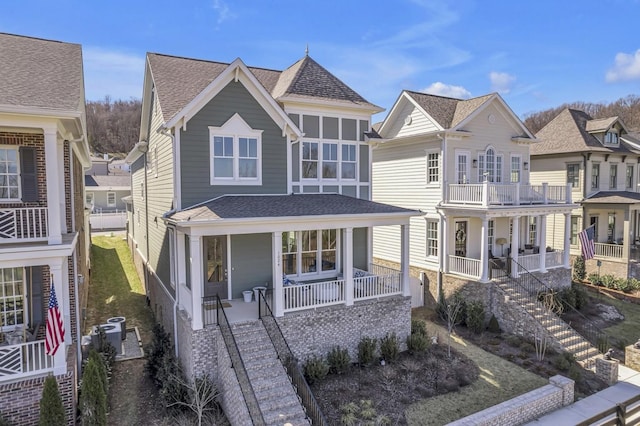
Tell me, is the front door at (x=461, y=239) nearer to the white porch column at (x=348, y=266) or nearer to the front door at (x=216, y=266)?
the white porch column at (x=348, y=266)

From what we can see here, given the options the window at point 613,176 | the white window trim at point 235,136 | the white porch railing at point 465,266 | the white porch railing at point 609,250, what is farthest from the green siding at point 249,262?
the window at point 613,176

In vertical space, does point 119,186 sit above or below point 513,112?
below

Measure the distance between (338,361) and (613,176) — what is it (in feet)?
82.0

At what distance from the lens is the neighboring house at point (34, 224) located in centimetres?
864

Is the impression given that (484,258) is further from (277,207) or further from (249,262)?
(249,262)

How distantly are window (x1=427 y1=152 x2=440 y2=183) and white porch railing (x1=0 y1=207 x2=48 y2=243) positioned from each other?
15758mm

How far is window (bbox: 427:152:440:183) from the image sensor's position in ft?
62.7

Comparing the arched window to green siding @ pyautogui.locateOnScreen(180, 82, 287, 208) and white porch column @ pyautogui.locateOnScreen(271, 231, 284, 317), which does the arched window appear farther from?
white porch column @ pyautogui.locateOnScreen(271, 231, 284, 317)

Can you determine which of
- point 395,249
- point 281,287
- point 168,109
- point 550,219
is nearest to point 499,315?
point 395,249

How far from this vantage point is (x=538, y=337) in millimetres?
14906

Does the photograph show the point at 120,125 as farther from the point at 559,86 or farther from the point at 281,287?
the point at 281,287

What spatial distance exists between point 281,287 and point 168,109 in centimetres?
701

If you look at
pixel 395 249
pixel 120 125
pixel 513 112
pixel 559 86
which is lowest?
pixel 395 249

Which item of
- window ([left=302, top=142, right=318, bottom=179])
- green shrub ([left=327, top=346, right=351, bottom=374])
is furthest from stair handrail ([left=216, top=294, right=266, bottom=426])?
window ([left=302, top=142, right=318, bottom=179])
